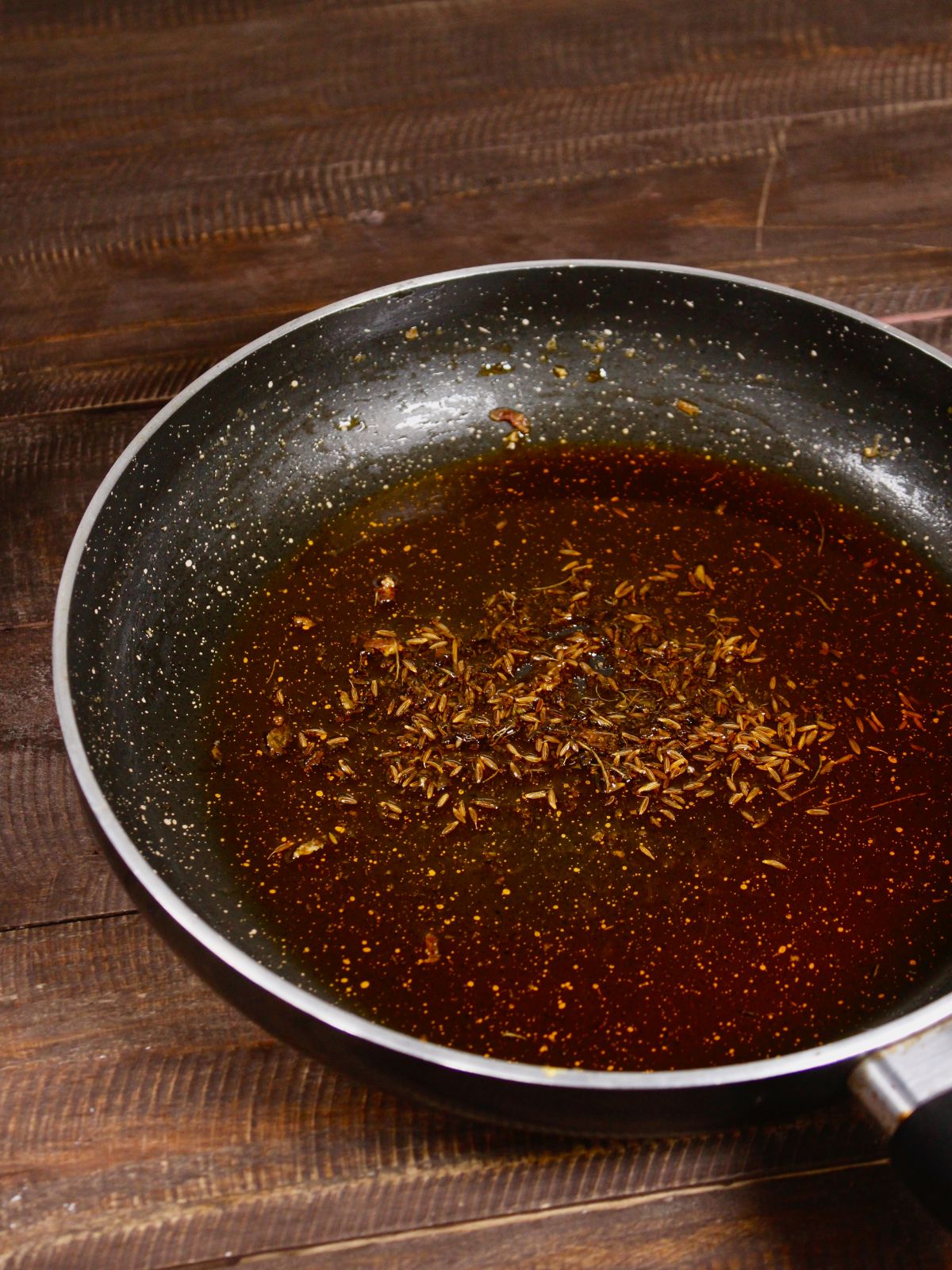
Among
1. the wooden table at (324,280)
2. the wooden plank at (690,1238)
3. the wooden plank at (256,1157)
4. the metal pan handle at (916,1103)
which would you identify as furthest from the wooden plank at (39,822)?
the metal pan handle at (916,1103)

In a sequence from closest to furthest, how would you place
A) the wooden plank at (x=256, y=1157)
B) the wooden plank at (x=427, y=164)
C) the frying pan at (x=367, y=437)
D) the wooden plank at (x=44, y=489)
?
the wooden plank at (x=256, y=1157) < the frying pan at (x=367, y=437) < the wooden plank at (x=44, y=489) < the wooden plank at (x=427, y=164)

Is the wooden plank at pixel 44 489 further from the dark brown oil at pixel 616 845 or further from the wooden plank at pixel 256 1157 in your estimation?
the wooden plank at pixel 256 1157

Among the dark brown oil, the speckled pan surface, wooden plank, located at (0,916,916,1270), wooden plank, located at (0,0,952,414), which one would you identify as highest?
wooden plank, located at (0,0,952,414)

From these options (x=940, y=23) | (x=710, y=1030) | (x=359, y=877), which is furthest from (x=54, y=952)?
(x=940, y=23)

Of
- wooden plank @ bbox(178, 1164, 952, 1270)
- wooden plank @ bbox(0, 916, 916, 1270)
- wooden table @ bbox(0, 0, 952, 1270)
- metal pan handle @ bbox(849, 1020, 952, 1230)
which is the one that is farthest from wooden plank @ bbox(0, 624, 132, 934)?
metal pan handle @ bbox(849, 1020, 952, 1230)

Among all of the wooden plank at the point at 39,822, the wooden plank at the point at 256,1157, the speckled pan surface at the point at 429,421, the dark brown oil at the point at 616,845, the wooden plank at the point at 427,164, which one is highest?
the wooden plank at the point at 427,164

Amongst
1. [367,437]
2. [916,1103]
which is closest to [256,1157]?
[916,1103]

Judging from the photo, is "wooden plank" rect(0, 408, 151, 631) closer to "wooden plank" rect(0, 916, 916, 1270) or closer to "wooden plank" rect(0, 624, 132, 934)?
"wooden plank" rect(0, 624, 132, 934)
